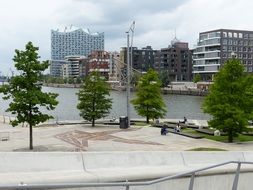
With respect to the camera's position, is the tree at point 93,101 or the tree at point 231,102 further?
the tree at point 93,101

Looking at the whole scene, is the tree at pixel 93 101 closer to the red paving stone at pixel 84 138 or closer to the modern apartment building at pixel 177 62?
the red paving stone at pixel 84 138

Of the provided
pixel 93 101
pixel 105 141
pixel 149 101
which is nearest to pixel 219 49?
pixel 149 101

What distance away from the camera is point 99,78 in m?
48.4

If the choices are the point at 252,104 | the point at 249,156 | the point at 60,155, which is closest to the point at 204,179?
the point at 60,155

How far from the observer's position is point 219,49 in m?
151

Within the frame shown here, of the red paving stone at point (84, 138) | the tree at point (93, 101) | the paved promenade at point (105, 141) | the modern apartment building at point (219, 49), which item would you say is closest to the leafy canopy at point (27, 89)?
the paved promenade at point (105, 141)

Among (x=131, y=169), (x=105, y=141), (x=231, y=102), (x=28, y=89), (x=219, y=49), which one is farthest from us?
(x=219, y=49)

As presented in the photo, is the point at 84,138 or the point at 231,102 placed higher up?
the point at 231,102

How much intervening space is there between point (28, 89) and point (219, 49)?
127400mm

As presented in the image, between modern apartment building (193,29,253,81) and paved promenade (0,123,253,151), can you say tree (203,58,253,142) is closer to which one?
paved promenade (0,123,253,151)

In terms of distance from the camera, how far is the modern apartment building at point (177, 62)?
19575 centimetres

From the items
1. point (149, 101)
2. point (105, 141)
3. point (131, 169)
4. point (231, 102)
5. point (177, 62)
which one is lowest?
point (105, 141)

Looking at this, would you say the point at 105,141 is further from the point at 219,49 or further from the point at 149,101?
the point at 219,49

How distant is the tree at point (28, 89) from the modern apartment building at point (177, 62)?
545 ft
